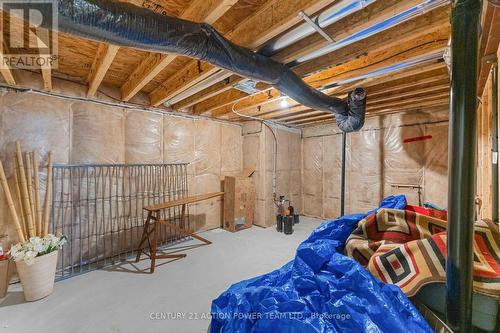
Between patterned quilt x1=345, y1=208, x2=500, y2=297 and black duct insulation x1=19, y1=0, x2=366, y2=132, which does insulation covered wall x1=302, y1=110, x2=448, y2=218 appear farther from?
black duct insulation x1=19, y1=0, x2=366, y2=132

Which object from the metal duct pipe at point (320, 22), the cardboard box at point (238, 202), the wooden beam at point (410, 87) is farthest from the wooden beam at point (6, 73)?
the wooden beam at point (410, 87)

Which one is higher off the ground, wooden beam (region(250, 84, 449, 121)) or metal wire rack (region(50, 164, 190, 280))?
wooden beam (region(250, 84, 449, 121))

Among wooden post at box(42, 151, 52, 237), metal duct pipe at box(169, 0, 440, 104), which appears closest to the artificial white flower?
wooden post at box(42, 151, 52, 237)

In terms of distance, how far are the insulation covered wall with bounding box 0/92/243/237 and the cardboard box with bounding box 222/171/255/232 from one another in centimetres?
27

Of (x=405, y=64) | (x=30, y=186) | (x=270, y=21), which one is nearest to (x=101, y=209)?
(x=30, y=186)

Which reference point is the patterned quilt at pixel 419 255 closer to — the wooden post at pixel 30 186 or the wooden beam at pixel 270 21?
the wooden beam at pixel 270 21

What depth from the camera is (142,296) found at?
2.25 meters

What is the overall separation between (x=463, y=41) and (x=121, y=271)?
3.70 metres

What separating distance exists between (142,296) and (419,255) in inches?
97.7

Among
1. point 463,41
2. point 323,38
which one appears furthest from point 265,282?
point 323,38

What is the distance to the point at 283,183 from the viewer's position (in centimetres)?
516

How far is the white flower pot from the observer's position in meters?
2.13

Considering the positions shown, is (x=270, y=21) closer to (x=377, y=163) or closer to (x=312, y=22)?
(x=312, y=22)

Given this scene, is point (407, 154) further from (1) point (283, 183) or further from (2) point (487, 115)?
(1) point (283, 183)
